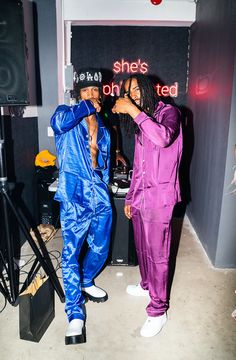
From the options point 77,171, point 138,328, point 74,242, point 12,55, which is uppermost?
point 12,55

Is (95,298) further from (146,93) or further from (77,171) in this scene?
(146,93)

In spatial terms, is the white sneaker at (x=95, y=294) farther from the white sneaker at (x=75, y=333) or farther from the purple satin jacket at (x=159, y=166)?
the purple satin jacket at (x=159, y=166)

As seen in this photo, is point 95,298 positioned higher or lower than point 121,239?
lower

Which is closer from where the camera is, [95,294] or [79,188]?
[79,188]

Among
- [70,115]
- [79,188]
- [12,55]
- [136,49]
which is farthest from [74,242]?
[136,49]

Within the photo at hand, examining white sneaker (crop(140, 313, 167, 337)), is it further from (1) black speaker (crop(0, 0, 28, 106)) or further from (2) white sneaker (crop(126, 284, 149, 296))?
(1) black speaker (crop(0, 0, 28, 106))

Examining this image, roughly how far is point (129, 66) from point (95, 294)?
3.01m

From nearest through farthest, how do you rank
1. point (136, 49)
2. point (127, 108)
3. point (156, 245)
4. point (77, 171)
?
point (127, 108)
point (156, 245)
point (77, 171)
point (136, 49)

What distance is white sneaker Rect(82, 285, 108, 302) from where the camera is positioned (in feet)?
7.66

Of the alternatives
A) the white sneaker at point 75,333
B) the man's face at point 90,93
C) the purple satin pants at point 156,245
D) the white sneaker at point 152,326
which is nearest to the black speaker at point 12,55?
the man's face at point 90,93

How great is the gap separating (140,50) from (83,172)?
2.67 m

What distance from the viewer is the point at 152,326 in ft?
6.49

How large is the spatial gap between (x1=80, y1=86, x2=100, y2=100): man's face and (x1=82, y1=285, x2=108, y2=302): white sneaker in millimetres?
1470

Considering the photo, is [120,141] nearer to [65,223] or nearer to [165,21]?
[165,21]
